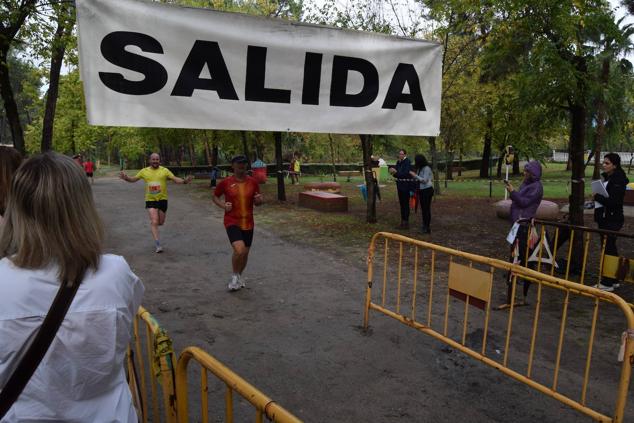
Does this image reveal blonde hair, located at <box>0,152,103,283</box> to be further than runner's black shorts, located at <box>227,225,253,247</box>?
No

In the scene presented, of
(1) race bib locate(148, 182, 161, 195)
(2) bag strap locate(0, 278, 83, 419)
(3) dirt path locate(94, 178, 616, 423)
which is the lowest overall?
(3) dirt path locate(94, 178, 616, 423)

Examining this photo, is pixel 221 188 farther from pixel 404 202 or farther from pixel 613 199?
pixel 404 202

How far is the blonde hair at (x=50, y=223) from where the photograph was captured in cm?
154

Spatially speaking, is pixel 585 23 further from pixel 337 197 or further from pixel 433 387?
pixel 337 197

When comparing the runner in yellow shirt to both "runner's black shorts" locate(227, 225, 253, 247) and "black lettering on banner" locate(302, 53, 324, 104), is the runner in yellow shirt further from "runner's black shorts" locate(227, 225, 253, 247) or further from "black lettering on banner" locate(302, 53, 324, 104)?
"black lettering on banner" locate(302, 53, 324, 104)

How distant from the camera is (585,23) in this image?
7.11 meters

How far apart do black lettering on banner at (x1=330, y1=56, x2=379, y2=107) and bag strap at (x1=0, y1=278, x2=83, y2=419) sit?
1.51m

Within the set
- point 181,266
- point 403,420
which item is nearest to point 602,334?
point 403,420

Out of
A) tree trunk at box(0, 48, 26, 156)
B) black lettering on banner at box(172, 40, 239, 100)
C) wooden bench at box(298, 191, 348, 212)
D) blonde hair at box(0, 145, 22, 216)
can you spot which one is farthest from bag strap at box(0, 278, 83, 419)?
wooden bench at box(298, 191, 348, 212)

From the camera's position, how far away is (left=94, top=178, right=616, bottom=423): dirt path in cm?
388

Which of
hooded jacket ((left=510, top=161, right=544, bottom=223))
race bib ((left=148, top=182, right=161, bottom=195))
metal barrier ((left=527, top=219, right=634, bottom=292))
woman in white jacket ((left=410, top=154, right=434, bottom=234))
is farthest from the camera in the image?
woman in white jacket ((left=410, top=154, right=434, bottom=234))

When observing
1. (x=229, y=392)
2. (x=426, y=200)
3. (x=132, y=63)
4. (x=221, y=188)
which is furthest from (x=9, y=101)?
(x=229, y=392)

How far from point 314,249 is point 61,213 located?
829 centimetres

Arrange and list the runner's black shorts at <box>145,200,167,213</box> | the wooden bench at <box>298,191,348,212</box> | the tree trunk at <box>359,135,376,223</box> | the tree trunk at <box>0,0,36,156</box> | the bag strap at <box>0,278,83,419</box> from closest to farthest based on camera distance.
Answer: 1. the bag strap at <box>0,278,83,419</box>
2. the tree trunk at <box>0,0,36,156</box>
3. the runner's black shorts at <box>145,200,167,213</box>
4. the tree trunk at <box>359,135,376,223</box>
5. the wooden bench at <box>298,191,348,212</box>
